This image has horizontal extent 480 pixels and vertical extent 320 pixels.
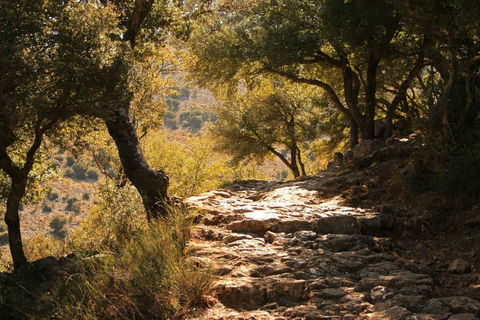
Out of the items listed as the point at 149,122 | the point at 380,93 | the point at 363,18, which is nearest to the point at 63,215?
the point at 149,122

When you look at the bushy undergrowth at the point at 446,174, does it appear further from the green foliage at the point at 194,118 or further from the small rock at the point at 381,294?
the green foliage at the point at 194,118

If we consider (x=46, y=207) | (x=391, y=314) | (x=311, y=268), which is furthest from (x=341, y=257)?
(x=46, y=207)

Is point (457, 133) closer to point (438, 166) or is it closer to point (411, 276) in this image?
point (438, 166)

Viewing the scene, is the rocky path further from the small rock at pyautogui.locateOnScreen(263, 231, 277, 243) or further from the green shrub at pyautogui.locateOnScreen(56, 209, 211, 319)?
the green shrub at pyautogui.locateOnScreen(56, 209, 211, 319)

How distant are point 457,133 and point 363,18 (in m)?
5.91

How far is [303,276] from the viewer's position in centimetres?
630

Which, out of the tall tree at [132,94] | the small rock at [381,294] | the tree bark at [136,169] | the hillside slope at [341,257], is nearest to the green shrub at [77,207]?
the tall tree at [132,94]

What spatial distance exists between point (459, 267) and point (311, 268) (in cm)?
206

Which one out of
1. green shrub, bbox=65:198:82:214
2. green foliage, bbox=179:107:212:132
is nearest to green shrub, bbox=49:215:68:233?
green shrub, bbox=65:198:82:214

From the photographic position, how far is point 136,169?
11.2 meters

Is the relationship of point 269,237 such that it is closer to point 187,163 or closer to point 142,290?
point 142,290

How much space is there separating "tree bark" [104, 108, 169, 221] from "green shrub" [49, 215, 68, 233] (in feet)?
218

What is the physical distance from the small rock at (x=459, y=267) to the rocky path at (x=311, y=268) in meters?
0.36

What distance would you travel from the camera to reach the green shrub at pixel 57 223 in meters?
72.2
